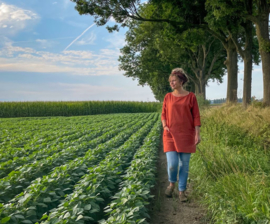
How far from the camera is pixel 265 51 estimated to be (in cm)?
1410

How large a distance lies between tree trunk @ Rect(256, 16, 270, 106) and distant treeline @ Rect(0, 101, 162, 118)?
28.7 metres

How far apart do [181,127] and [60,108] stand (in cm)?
3465

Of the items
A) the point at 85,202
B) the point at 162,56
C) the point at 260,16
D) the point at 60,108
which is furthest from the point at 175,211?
the point at 60,108

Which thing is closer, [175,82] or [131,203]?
[131,203]

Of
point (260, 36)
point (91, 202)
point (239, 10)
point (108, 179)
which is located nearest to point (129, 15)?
point (239, 10)

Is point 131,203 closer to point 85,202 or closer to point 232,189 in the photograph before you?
point 85,202

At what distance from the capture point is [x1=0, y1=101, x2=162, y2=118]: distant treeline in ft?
116

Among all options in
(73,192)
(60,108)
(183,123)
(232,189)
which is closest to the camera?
(232,189)

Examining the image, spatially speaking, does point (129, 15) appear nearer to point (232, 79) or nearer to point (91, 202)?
point (232, 79)

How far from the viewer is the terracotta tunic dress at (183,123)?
4.69 meters

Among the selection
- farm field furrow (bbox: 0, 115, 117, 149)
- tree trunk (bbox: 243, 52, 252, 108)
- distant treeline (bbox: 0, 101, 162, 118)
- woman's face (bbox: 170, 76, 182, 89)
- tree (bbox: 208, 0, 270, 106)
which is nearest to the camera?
woman's face (bbox: 170, 76, 182, 89)

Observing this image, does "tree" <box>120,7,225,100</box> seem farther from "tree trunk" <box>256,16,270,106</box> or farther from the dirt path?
the dirt path

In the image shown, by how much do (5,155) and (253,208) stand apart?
7.23 metres

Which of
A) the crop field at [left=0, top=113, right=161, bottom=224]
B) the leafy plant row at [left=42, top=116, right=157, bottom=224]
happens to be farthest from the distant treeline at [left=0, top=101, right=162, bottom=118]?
the leafy plant row at [left=42, top=116, right=157, bottom=224]
